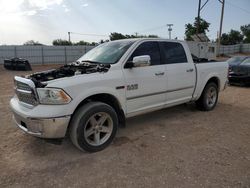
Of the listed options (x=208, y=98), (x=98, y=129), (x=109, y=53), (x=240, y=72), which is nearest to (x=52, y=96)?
(x=98, y=129)

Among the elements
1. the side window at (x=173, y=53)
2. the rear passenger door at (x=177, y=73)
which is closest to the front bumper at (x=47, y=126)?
the rear passenger door at (x=177, y=73)

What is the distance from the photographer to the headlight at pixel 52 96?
3.51 m

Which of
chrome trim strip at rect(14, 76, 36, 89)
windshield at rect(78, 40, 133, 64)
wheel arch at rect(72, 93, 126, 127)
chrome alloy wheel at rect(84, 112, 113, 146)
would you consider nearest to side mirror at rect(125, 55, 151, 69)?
windshield at rect(78, 40, 133, 64)

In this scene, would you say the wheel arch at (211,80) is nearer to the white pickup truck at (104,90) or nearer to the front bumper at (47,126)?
the white pickup truck at (104,90)

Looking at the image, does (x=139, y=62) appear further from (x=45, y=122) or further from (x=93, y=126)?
(x=45, y=122)

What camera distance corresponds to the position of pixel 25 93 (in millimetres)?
3812

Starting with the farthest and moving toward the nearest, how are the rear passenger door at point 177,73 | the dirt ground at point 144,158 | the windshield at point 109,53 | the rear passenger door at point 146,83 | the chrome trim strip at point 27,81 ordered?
the rear passenger door at point 177,73, the windshield at point 109,53, the rear passenger door at point 146,83, the chrome trim strip at point 27,81, the dirt ground at point 144,158

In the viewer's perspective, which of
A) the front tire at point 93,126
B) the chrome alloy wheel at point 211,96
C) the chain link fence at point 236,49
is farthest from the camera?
the chain link fence at point 236,49

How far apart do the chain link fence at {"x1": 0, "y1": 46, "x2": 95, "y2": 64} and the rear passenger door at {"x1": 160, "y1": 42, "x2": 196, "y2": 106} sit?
25.9m

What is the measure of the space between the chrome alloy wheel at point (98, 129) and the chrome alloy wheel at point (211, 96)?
3.32 metres

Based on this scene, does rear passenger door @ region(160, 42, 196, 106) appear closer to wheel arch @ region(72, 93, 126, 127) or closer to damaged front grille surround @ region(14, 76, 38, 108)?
wheel arch @ region(72, 93, 126, 127)

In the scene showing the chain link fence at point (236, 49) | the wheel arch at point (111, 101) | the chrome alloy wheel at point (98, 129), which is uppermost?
the chain link fence at point (236, 49)

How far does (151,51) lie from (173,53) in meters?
0.69

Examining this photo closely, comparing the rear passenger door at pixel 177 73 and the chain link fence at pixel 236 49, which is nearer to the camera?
the rear passenger door at pixel 177 73
